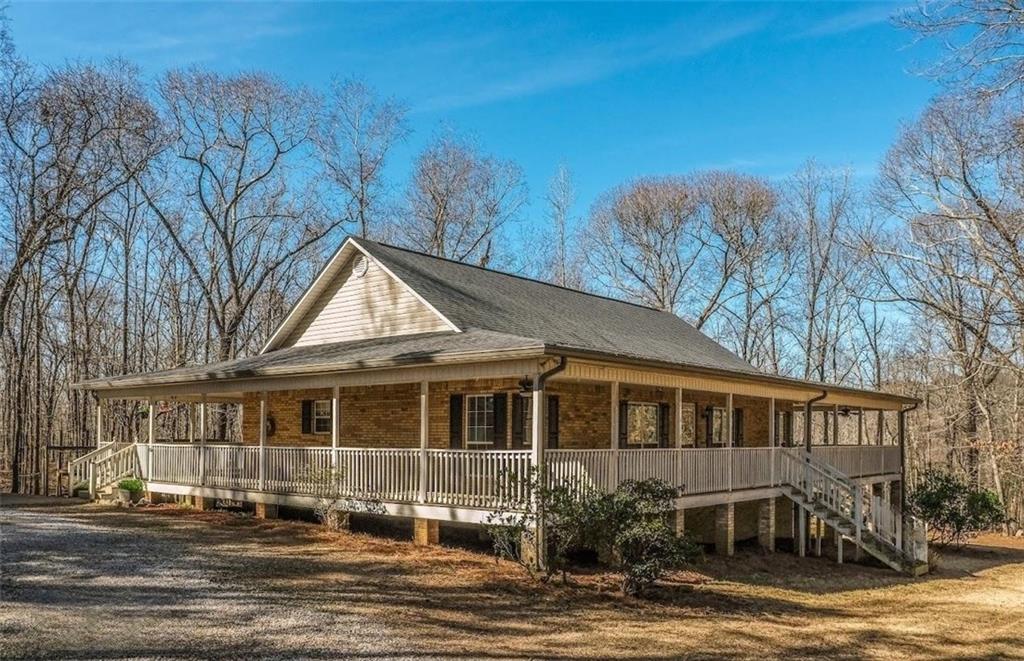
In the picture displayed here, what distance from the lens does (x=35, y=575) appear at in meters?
10.9

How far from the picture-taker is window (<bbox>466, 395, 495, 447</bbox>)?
17.5 meters

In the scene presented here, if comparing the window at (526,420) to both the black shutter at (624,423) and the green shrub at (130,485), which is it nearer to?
the black shutter at (624,423)

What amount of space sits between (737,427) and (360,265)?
11.1 m

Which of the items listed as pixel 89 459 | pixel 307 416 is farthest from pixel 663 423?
pixel 89 459

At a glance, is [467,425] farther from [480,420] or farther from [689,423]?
[689,423]

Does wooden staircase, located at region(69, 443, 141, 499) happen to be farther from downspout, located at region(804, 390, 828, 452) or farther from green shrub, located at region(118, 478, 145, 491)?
downspout, located at region(804, 390, 828, 452)

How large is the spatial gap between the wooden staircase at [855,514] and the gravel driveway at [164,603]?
11794 mm

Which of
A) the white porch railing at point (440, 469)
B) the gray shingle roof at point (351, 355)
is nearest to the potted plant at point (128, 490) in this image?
the white porch railing at point (440, 469)

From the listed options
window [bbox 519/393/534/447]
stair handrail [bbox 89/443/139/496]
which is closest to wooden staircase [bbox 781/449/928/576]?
window [bbox 519/393/534/447]

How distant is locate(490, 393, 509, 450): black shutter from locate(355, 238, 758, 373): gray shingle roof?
144cm

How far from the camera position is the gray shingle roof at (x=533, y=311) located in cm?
1751

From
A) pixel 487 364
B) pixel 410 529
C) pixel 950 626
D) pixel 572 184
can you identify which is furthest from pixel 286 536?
pixel 572 184

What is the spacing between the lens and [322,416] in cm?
2055

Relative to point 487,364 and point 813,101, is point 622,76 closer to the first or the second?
point 813,101
